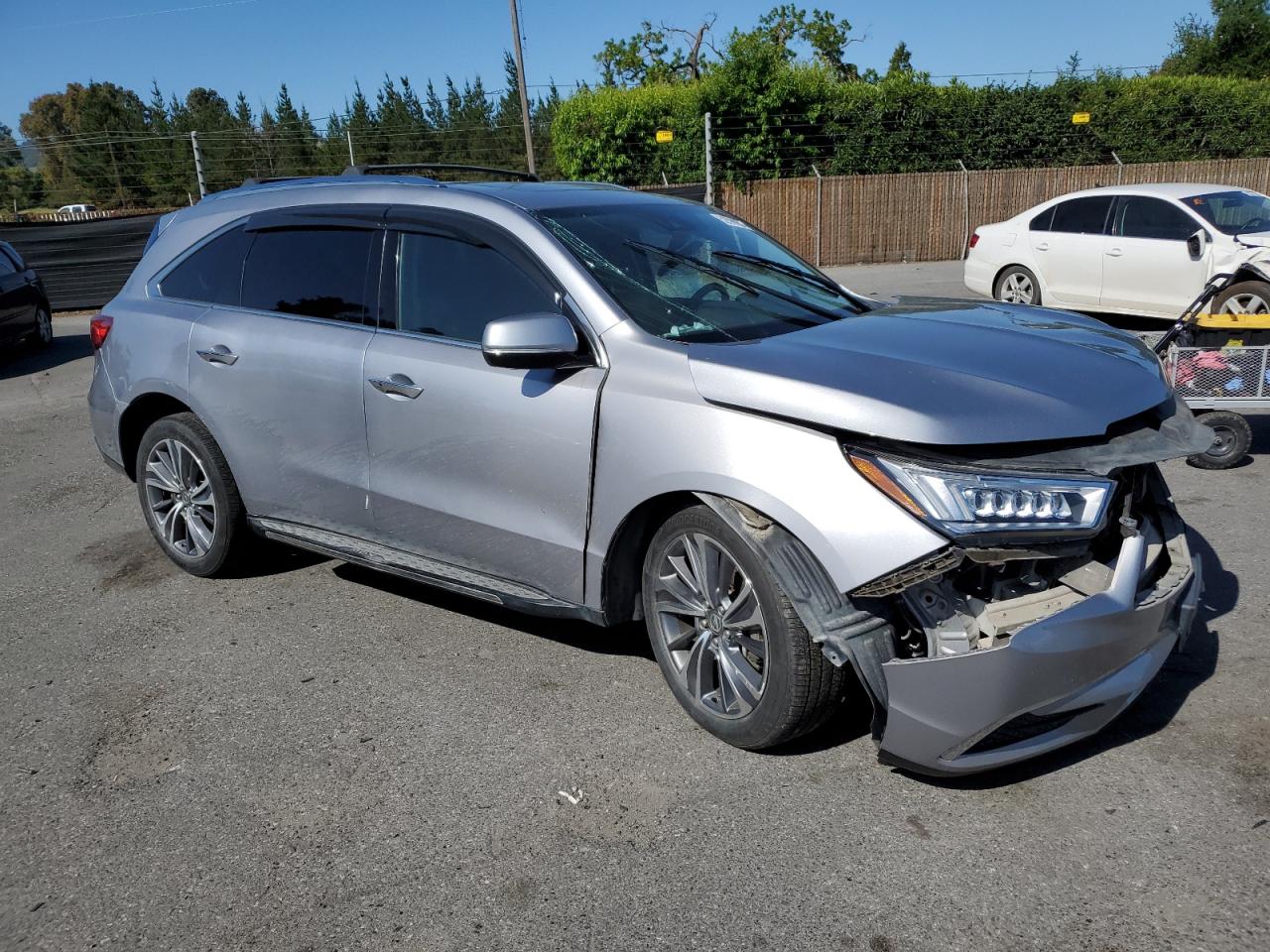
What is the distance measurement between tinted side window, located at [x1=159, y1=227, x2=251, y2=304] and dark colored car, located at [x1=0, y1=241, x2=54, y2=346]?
920cm

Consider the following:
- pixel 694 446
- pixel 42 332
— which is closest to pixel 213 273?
Result: pixel 694 446

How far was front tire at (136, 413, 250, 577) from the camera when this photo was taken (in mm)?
4922

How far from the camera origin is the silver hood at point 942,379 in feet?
9.52

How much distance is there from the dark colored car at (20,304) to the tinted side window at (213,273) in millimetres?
9197

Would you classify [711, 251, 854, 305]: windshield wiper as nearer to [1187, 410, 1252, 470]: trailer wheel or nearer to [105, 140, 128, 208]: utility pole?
[1187, 410, 1252, 470]: trailer wheel

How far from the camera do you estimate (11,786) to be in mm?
3447

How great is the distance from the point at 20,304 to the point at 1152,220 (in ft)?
43.1

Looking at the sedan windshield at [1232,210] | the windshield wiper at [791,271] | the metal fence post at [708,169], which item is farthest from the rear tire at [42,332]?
the sedan windshield at [1232,210]

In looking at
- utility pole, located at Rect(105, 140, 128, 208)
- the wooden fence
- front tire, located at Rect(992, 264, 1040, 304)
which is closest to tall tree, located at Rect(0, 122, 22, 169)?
utility pole, located at Rect(105, 140, 128, 208)

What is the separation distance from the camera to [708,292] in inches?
157

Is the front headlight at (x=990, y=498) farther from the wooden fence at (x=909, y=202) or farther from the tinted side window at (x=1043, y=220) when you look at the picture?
the wooden fence at (x=909, y=202)

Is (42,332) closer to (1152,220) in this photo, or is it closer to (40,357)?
(40,357)

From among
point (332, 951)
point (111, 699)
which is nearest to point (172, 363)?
point (111, 699)

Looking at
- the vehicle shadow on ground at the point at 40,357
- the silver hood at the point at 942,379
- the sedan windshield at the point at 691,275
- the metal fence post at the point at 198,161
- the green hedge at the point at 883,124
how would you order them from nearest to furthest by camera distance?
the silver hood at the point at 942,379
the sedan windshield at the point at 691,275
the vehicle shadow on ground at the point at 40,357
the metal fence post at the point at 198,161
the green hedge at the point at 883,124
